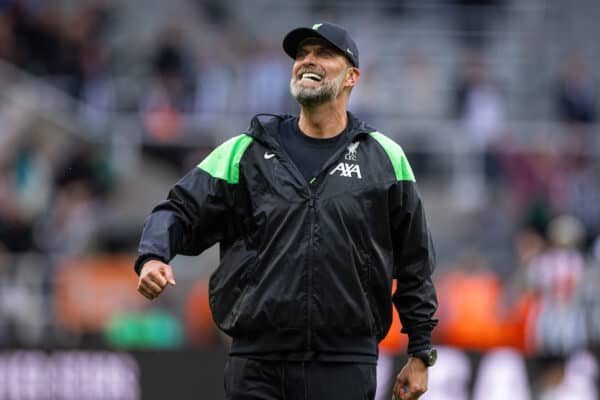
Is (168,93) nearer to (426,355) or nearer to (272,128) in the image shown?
(272,128)

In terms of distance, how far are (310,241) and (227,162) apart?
1.70 ft

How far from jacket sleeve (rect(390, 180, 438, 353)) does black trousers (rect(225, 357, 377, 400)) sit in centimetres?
38

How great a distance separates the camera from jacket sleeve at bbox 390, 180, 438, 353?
6.75 m

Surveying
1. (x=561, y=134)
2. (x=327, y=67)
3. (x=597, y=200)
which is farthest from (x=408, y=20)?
(x=327, y=67)

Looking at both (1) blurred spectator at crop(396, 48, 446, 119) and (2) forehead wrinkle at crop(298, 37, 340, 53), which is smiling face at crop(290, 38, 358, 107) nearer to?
(2) forehead wrinkle at crop(298, 37, 340, 53)

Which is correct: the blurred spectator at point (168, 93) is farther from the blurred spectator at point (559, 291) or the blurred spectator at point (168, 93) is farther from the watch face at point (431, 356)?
the watch face at point (431, 356)

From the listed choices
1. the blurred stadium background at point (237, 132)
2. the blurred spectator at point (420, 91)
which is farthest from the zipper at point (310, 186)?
the blurred spectator at point (420, 91)

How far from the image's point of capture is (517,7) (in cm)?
2170

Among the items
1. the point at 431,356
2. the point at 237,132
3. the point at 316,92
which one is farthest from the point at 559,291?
the point at 316,92

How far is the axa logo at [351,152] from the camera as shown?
6691 mm

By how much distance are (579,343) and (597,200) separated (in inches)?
156

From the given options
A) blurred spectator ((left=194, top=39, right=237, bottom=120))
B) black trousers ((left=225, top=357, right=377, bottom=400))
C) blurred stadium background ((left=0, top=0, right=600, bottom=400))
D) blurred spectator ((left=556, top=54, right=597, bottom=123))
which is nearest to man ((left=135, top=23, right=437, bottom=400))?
black trousers ((left=225, top=357, right=377, bottom=400))

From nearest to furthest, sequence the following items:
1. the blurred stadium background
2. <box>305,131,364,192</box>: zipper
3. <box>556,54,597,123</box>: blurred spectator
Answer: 1. <box>305,131,364,192</box>: zipper
2. the blurred stadium background
3. <box>556,54,597,123</box>: blurred spectator

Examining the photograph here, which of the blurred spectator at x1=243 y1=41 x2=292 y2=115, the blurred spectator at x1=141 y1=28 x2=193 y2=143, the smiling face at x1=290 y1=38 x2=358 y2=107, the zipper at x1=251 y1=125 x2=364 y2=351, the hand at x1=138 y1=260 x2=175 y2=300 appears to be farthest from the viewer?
the blurred spectator at x1=243 y1=41 x2=292 y2=115
